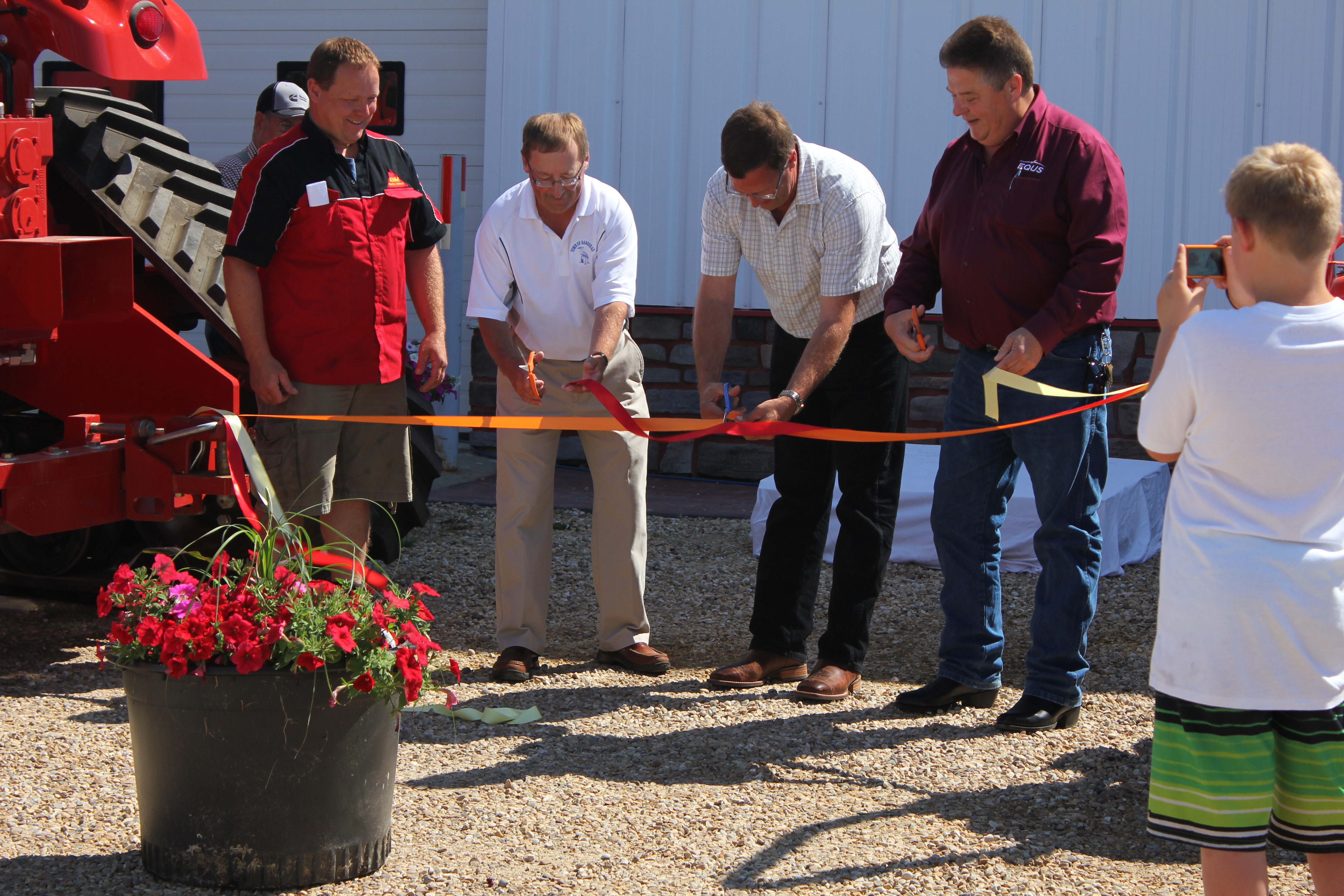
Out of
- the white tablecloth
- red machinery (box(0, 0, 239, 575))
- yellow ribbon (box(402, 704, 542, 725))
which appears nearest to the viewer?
red machinery (box(0, 0, 239, 575))

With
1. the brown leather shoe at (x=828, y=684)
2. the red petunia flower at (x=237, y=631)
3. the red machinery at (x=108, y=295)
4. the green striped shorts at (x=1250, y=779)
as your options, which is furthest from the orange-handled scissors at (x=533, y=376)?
the green striped shorts at (x=1250, y=779)

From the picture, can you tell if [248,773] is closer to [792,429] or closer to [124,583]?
[124,583]

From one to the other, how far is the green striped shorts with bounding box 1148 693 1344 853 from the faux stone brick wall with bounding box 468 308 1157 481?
17.3 feet

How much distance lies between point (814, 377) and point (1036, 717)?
113 centimetres

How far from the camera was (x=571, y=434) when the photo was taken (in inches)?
318

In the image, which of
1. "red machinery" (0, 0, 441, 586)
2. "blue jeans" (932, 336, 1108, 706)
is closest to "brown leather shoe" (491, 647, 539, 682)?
"red machinery" (0, 0, 441, 586)

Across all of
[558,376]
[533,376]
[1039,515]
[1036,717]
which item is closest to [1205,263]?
[1039,515]

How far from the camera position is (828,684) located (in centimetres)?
398

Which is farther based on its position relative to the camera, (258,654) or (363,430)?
(363,430)

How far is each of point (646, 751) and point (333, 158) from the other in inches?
76.0

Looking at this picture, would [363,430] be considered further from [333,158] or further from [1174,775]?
[1174,775]

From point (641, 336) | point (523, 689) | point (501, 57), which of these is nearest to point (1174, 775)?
point (523, 689)

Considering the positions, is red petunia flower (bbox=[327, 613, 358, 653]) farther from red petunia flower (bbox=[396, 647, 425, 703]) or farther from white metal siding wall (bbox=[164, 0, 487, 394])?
white metal siding wall (bbox=[164, 0, 487, 394])

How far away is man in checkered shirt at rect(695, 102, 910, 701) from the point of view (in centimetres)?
382
